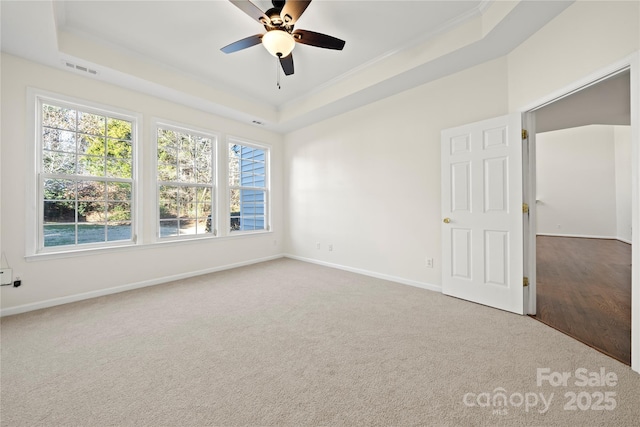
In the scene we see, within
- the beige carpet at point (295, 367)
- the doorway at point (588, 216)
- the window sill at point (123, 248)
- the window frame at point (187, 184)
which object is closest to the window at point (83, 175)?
the window sill at point (123, 248)

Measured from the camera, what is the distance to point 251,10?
2.04 m

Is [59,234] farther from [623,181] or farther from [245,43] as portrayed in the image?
[623,181]

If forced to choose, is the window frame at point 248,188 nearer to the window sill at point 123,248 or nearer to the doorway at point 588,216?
the window sill at point 123,248

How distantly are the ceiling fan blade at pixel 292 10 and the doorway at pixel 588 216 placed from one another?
2394mm

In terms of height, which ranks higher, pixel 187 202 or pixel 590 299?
pixel 187 202

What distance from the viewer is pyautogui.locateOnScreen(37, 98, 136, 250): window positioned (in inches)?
115

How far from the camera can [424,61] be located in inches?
114

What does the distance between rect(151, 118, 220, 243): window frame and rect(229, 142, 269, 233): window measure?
312mm

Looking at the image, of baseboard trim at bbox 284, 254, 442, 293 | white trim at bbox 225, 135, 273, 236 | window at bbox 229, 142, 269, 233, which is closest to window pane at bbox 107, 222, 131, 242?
white trim at bbox 225, 135, 273, 236

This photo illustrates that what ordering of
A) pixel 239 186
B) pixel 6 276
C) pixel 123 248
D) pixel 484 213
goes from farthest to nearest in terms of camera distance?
pixel 239 186 < pixel 123 248 < pixel 484 213 < pixel 6 276

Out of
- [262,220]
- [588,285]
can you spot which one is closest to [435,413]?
[588,285]

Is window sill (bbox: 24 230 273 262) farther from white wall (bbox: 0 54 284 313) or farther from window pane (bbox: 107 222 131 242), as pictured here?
window pane (bbox: 107 222 131 242)

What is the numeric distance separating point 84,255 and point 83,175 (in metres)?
1.00

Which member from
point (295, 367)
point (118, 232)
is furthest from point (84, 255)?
point (295, 367)
